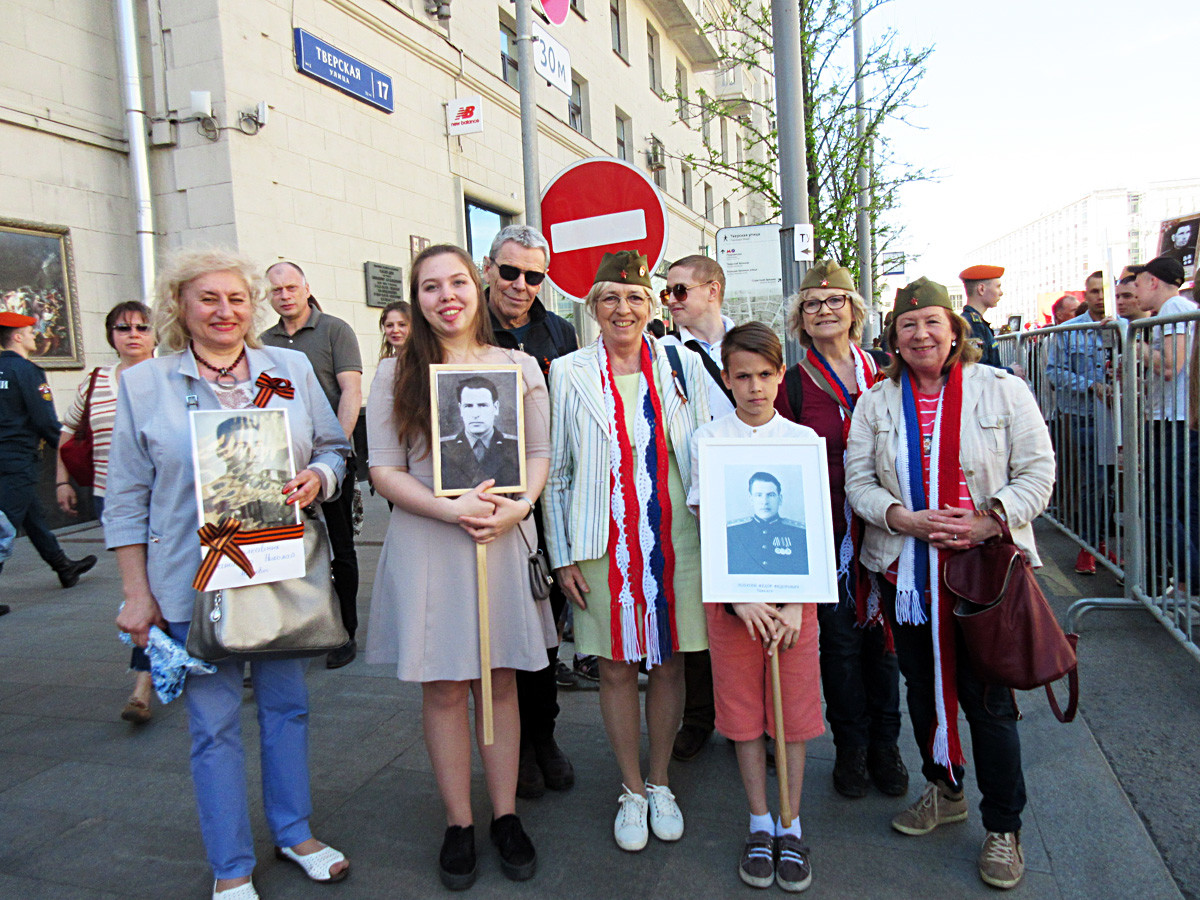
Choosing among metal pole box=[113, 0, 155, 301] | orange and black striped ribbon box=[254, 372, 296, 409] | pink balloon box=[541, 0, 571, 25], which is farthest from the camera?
metal pole box=[113, 0, 155, 301]

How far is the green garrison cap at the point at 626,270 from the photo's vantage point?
289 centimetres

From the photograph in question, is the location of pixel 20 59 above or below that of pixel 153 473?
above

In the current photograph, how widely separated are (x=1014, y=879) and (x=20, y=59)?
965 centimetres

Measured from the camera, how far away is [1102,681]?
4020 mm

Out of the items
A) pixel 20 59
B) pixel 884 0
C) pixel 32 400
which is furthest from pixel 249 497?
pixel 884 0

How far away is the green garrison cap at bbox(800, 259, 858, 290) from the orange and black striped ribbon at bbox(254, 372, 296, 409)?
1.98m

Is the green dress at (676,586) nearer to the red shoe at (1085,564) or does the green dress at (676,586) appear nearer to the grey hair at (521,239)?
the grey hair at (521,239)

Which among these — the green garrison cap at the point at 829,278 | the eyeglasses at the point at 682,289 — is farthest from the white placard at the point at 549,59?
the green garrison cap at the point at 829,278

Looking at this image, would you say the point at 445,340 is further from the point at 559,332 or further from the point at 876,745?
the point at 876,745

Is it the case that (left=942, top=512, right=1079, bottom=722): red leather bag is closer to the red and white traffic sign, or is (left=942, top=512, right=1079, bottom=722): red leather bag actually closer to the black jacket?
the black jacket

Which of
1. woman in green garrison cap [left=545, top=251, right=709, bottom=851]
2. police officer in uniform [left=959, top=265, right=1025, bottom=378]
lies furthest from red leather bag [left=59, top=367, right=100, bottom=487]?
police officer in uniform [left=959, top=265, right=1025, bottom=378]

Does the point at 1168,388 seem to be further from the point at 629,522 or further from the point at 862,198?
the point at 862,198

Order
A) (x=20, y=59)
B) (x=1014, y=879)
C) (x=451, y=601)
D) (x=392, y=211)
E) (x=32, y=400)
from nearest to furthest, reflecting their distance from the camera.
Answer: (x=1014, y=879), (x=451, y=601), (x=32, y=400), (x=20, y=59), (x=392, y=211)

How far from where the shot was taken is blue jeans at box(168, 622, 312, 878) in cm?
251
